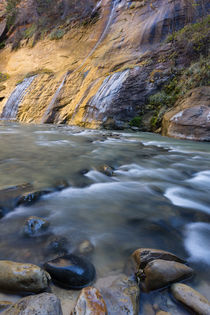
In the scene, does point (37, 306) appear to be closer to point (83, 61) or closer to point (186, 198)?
point (186, 198)

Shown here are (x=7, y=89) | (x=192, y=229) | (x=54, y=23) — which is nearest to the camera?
(x=192, y=229)

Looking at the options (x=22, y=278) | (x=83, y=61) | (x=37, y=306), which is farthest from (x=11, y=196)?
(x=83, y=61)

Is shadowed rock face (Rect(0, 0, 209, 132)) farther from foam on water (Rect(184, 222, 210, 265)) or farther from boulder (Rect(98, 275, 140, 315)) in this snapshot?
boulder (Rect(98, 275, 140, 315))

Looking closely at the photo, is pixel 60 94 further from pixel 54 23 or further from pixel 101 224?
pixel 101 224

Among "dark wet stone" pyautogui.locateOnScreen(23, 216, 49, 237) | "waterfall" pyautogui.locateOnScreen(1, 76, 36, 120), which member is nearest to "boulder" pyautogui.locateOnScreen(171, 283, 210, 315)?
"dark wet stone" pyautogui.locateOnScreen(23, 216, 49, 237)

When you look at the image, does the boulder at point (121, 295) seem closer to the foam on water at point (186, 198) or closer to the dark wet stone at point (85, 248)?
the dark wet stone at point (85, 248)

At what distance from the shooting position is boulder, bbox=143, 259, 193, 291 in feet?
3.00

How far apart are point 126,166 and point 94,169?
51 centimetres

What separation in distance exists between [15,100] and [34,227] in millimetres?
13719

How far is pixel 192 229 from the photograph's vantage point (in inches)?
54.4

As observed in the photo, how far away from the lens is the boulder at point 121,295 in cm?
81

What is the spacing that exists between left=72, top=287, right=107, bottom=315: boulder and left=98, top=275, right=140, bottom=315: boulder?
0.11ft

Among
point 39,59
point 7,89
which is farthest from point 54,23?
point 7,89

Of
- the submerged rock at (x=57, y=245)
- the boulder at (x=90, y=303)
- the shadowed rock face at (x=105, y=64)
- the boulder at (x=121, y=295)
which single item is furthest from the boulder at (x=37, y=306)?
the shadowed rock face at (x=105, y=64)
